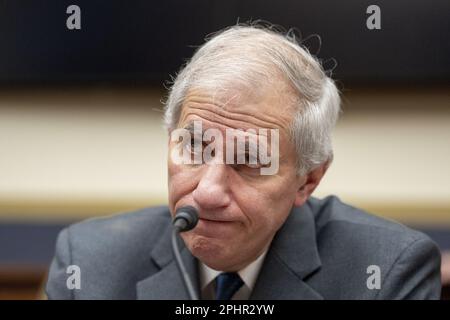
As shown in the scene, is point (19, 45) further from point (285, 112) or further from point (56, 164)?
point (285, 112)

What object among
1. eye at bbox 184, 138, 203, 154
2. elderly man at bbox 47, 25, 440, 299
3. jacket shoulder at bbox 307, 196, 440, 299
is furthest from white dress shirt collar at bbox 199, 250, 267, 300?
eye at bbox 184, 138, 203, 154

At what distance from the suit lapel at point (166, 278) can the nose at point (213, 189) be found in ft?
0.68

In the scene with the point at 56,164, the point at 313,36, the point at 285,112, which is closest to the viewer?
the point at 285,112

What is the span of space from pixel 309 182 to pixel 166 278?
1.06 feet

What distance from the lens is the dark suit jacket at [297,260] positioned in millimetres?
1113

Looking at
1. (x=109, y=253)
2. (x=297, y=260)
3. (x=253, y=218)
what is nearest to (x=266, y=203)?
(x=253, y=218)

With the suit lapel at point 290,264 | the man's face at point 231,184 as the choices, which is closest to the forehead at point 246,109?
the man's face at point 231,184

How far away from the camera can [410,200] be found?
1.22 m

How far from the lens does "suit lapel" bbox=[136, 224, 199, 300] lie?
1.14 m

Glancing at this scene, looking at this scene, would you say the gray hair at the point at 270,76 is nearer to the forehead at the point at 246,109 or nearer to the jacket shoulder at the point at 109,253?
the forehead at the point at 246,109

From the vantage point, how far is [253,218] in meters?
1.06
